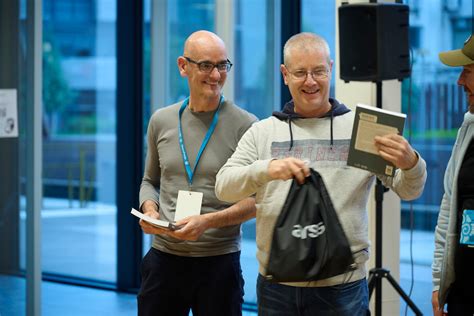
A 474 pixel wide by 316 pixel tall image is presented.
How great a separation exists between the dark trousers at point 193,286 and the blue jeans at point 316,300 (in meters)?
0.57

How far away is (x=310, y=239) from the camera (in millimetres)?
2795

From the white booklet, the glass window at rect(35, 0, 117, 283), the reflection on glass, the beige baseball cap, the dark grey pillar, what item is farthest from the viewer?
the glass window at rect(35, 0, 117, 283)

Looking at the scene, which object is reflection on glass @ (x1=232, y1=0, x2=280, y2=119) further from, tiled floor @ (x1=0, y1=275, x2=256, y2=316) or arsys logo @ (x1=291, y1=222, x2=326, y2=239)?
arsys logo @ (x1=291, y1=222, x2=326, y2=239)

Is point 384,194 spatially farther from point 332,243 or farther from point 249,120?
point 332,243

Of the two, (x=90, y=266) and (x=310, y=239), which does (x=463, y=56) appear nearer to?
(x=310, y=239)

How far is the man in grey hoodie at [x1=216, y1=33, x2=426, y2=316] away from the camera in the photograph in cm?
288

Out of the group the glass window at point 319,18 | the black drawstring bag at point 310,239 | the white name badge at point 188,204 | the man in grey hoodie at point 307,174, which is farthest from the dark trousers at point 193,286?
the glass window at point 319,18

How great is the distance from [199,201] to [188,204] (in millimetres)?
45

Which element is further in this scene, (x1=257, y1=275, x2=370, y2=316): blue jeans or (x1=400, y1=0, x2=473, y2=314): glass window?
(x1=400, y1=0, x2=473, y2=314): glass window

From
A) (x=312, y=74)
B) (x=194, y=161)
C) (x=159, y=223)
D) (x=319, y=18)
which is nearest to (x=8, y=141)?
(x=319, y=18)

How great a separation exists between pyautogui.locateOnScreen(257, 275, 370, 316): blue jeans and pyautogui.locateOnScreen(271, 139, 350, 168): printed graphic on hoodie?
→ 15.9 inches

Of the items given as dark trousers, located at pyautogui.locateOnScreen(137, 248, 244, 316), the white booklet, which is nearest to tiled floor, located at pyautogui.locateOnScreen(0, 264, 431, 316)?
dark trousers, located at pyautogui.locateOnScreen(137, 248, 244, 316)

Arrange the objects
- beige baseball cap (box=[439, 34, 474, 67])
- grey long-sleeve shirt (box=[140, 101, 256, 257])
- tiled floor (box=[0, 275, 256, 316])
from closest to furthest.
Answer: beige baseball cap (box=[439, 34, 474, 67])
grey long-sleeve shirt (box=[140, 101, 256, 257])
tiled floor (box=[0, 275, 256, 316])

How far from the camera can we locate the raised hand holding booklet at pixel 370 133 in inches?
108
